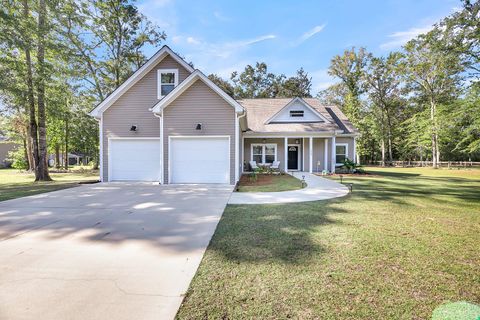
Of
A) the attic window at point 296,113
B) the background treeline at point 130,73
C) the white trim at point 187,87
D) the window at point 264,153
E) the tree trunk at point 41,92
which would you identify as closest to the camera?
the white trim at point 187,87

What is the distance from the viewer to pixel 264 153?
17.3 meters

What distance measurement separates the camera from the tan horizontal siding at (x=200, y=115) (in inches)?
422

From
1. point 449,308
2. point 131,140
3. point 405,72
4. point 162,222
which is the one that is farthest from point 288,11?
point 405,72

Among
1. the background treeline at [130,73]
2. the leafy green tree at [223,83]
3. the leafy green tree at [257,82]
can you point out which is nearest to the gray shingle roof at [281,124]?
the background treeline at [130,73]

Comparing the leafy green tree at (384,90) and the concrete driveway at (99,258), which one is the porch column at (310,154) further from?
the leafy green tree at (384,90)

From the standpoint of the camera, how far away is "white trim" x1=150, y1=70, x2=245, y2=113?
10.4m

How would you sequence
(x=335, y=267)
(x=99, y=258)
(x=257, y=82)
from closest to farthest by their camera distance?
(x=335, y=267) < (x=99, y=258) < (x=257, y=82)

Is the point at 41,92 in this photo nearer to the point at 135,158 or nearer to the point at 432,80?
the point at 135,158

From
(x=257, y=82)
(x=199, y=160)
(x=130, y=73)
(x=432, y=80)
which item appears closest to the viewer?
(x=199, y=160)

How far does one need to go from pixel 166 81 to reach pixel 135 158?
4387 millimetres

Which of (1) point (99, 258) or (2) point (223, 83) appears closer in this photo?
(1) point (99, 258)

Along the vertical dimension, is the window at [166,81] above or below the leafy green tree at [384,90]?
below

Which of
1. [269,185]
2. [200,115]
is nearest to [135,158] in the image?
[200,115]

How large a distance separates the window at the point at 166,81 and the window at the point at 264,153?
736 centimetres
